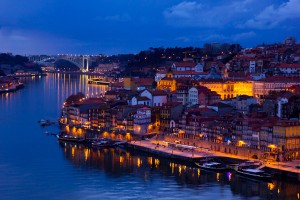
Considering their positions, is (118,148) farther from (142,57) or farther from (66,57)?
(66,57)

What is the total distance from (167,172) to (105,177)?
1.07 m

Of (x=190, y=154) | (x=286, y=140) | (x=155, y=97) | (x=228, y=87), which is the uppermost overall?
(x=228, y=87)

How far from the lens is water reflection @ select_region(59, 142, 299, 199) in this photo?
866 centimetres

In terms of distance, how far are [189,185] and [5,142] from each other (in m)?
5.02

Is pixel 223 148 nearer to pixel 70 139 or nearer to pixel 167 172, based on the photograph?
pixel 167 172

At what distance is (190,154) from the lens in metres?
10.9

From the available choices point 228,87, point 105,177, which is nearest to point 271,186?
point 105,177

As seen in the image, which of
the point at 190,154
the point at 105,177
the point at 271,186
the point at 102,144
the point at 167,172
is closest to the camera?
the point at 271,186

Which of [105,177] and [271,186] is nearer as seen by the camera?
[271,186]

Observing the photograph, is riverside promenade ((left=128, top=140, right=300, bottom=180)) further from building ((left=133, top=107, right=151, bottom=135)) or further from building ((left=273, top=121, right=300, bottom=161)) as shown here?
building ((left=133, top=107, right=151, bottom=135))

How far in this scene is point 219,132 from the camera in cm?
1119

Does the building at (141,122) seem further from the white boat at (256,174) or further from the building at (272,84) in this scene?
the building at (272,84)

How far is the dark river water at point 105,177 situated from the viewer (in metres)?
8.45

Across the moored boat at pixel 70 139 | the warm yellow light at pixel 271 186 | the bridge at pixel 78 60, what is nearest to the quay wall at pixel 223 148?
the warm yellow light at pixel 271 186
